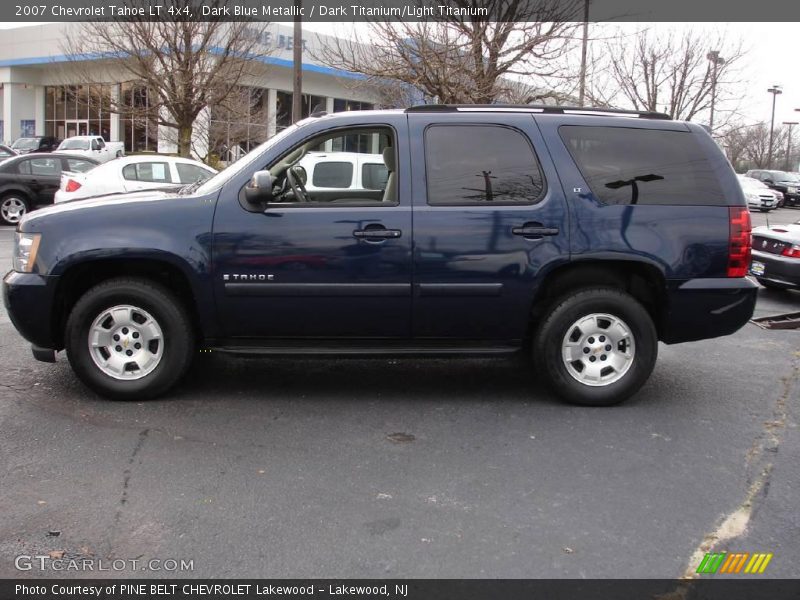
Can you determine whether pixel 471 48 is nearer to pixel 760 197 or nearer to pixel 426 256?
pixel 426 256

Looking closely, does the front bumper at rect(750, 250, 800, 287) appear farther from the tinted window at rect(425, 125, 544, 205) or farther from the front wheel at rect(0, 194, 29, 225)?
the front wheel at rect(0, 194, 29, 225)

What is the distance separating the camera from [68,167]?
57.8ft

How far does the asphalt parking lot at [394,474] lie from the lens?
3428mm

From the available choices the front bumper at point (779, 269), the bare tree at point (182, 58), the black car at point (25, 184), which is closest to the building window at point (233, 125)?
the bare tree at point (182, 58)

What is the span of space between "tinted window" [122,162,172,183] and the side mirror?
9905 mm

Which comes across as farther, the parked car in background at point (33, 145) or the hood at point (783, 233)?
the parked car in background at point (33, 145)

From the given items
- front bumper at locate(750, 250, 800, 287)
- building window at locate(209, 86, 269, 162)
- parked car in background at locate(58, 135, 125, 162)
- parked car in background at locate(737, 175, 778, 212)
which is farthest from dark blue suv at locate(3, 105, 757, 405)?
parked car in background at locate(58, 135, 125, 162)

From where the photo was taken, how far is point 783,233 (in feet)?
34.0

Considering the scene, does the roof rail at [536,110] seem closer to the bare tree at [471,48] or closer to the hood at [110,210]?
the hood at [110,210]

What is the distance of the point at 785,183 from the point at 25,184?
35153 mm

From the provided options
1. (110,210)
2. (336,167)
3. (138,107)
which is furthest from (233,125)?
(110,210)

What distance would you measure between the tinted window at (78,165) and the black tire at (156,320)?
44.9 feet

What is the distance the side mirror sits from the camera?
16.4ft
